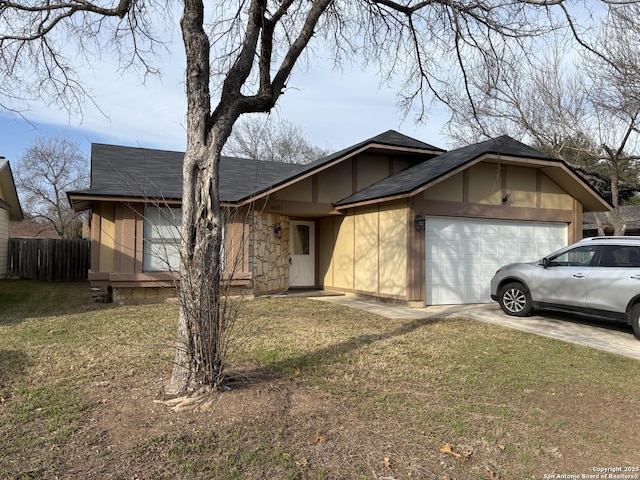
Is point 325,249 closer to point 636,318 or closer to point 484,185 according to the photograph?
point 484,185

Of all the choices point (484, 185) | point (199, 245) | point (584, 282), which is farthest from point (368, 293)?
point (199, 245)

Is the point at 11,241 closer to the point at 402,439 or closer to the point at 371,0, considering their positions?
the point at 371,0

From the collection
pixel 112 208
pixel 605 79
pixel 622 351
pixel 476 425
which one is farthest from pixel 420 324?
pixel 605 79

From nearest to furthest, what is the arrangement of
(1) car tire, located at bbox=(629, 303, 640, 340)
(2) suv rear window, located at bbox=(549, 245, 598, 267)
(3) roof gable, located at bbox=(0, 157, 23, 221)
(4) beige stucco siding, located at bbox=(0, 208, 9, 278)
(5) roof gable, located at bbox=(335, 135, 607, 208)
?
1. (1) car tire, located at bbox=(629, 303, 640, 340)
2. (2) suv rear window, located at bbox=(549, 245, 598, 267)
3. (5) roof gable, located at bbox=(335, 135, 607, 208)
4. (3) roof gable, located at bbox=(0, 157, 23, 221)
5. (4) beige stucco siding, located at bbox=(0, 208, 9, 278)

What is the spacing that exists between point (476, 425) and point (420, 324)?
444 centimetres

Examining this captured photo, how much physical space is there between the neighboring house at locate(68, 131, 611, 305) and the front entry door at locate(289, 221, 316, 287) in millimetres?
73

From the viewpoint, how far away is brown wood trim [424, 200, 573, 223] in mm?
10773

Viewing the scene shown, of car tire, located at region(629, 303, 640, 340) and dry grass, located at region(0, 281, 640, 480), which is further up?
car tire, located at region(629, 303, 640, 340)

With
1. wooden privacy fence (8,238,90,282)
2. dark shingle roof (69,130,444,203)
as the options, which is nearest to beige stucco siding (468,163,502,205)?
dark shingle roof (69,130,444,203)

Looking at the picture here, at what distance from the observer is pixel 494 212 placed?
37.5 ft

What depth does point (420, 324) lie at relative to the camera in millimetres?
8289

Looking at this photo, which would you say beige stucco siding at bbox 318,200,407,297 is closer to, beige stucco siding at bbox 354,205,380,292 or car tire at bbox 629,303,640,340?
beige stucco siding at bbox 354,205,380,292

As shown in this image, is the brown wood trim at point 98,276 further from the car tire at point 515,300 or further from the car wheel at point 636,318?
the car wheel at point 636,318

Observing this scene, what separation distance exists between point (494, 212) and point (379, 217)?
2.93 m
